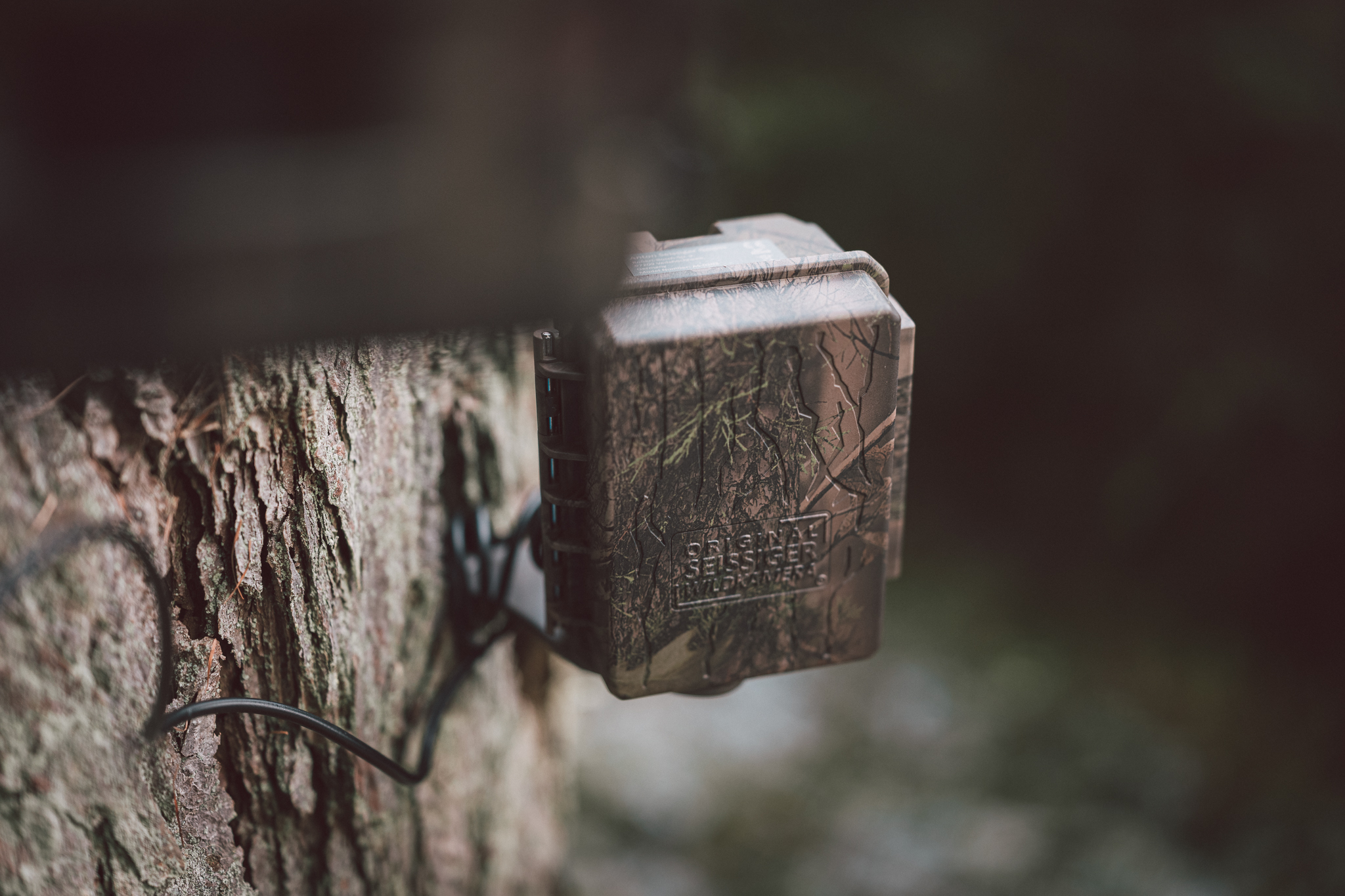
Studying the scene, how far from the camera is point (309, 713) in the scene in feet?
2.21

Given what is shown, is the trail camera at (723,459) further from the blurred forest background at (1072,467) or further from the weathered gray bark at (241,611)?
the blurred forest background at (1072,467)

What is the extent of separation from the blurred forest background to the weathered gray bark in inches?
38.7

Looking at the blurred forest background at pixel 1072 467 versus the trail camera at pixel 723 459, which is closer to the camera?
the trail camera at pixel 723 459

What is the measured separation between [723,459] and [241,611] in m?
0.31

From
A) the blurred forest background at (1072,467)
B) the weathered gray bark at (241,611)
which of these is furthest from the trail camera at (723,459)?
the blurred forest background at (1072,467)

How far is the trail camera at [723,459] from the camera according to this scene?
56cm

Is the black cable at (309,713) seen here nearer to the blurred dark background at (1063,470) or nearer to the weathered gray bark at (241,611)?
the weathered gray bark at (241,611)

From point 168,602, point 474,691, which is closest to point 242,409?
point 168,602

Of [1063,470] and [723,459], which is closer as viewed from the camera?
[723,459]

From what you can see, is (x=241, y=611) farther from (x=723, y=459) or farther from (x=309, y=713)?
(x=723, y=459)

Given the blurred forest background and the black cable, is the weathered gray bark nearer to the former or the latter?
the black cable

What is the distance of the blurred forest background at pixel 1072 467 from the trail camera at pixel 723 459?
1.07m

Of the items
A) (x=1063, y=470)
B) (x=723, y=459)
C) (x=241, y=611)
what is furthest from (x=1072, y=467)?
(x=241, y=611)

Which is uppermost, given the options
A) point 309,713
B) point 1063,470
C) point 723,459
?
point 723,459
